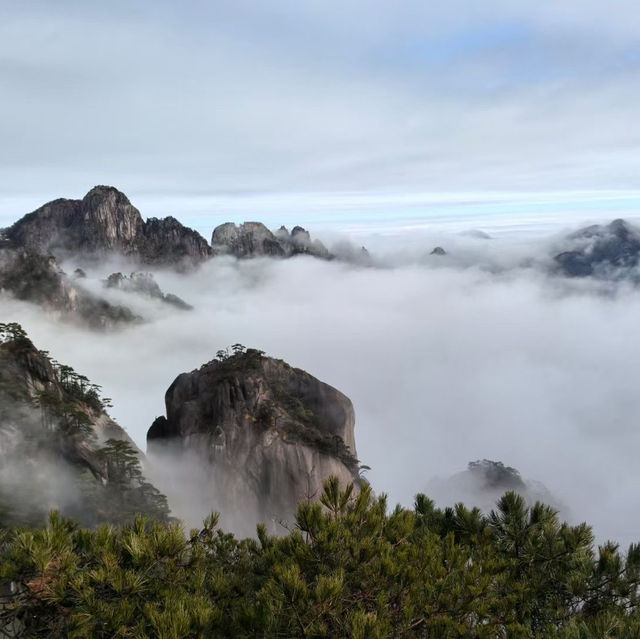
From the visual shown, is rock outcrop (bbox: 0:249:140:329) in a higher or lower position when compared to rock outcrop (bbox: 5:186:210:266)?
lower

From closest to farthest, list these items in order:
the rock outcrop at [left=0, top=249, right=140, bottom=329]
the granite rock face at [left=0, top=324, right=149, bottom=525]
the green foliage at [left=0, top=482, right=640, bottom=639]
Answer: the green foliage at [left=0, top=482, right=640, bottom=639] → the granite rock face at [left=0, top=324, right=149, bottom=525] → the rock outcrop at [left=0, top=249, right=140, bottom=329]

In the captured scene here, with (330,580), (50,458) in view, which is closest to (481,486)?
(50,458)

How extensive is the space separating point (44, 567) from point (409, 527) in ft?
21.1

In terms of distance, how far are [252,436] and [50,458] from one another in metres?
20.2

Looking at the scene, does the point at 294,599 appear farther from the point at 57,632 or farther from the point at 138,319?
the point at 138,319

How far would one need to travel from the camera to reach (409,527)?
9859 mm

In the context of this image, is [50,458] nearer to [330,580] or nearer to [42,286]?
[330,580]

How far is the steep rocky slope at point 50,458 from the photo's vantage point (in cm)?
4000

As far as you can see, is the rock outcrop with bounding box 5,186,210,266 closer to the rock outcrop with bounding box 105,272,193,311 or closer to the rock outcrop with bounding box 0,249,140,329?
the rock outcrop with bounding box 105,272,193,311

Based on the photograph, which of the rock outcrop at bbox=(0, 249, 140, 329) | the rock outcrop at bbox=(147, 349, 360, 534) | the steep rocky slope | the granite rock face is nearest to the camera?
the granite rock face

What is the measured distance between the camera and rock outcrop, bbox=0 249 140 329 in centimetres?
13475

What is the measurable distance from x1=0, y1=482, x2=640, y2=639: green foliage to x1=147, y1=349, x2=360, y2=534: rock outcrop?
40.6 metres

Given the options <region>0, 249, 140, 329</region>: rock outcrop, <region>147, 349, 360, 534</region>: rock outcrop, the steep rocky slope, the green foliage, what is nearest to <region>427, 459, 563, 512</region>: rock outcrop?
<region>147, 349, 360, 534</region>: rock outcrop

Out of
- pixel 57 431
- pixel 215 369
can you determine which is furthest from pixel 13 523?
pixel 215 369
